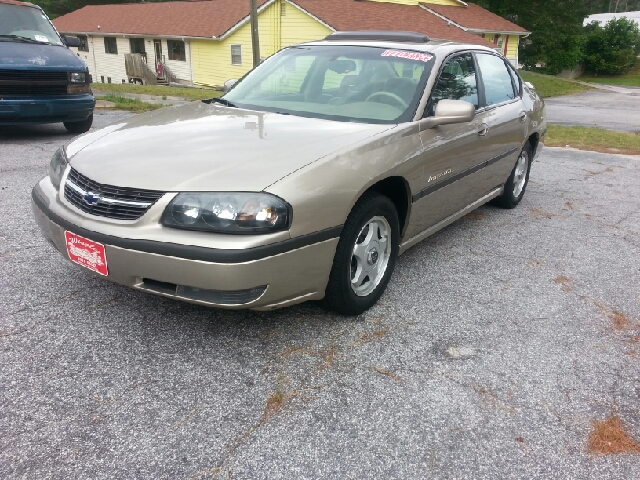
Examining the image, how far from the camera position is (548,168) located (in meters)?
7.68

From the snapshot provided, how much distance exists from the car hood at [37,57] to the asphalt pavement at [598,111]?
12.3 metres

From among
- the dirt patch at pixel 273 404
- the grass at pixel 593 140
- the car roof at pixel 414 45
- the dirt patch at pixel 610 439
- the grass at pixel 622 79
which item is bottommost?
the grass at pixel 622 79

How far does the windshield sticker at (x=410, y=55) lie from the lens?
3.85 meters

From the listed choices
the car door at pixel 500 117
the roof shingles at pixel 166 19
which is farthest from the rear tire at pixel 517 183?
the roof shingles at pixel 166 19

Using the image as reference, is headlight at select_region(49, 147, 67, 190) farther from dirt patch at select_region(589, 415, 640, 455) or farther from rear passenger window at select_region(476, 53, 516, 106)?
rear passenger window at select_region(476, 53, 516, 106)

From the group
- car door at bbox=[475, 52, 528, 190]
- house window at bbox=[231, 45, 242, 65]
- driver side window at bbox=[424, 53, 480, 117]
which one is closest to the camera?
driver side window at bbox=[424, 53, 480, 117]

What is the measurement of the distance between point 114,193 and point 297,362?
1.21m

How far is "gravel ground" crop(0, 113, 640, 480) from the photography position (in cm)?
212

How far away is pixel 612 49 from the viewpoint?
41.8m

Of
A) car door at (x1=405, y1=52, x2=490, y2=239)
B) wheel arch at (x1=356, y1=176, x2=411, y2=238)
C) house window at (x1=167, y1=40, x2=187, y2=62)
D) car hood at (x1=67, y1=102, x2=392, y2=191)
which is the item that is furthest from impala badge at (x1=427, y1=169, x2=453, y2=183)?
house window at (x1=167, y1=40, x2=187, y2=62)

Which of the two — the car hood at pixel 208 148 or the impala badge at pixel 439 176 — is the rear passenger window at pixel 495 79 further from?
the car hood at pixel 208 148

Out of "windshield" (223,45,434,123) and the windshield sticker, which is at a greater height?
the windshield sticker

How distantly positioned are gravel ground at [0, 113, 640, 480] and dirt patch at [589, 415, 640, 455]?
0.04m

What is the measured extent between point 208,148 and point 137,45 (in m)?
31.8
